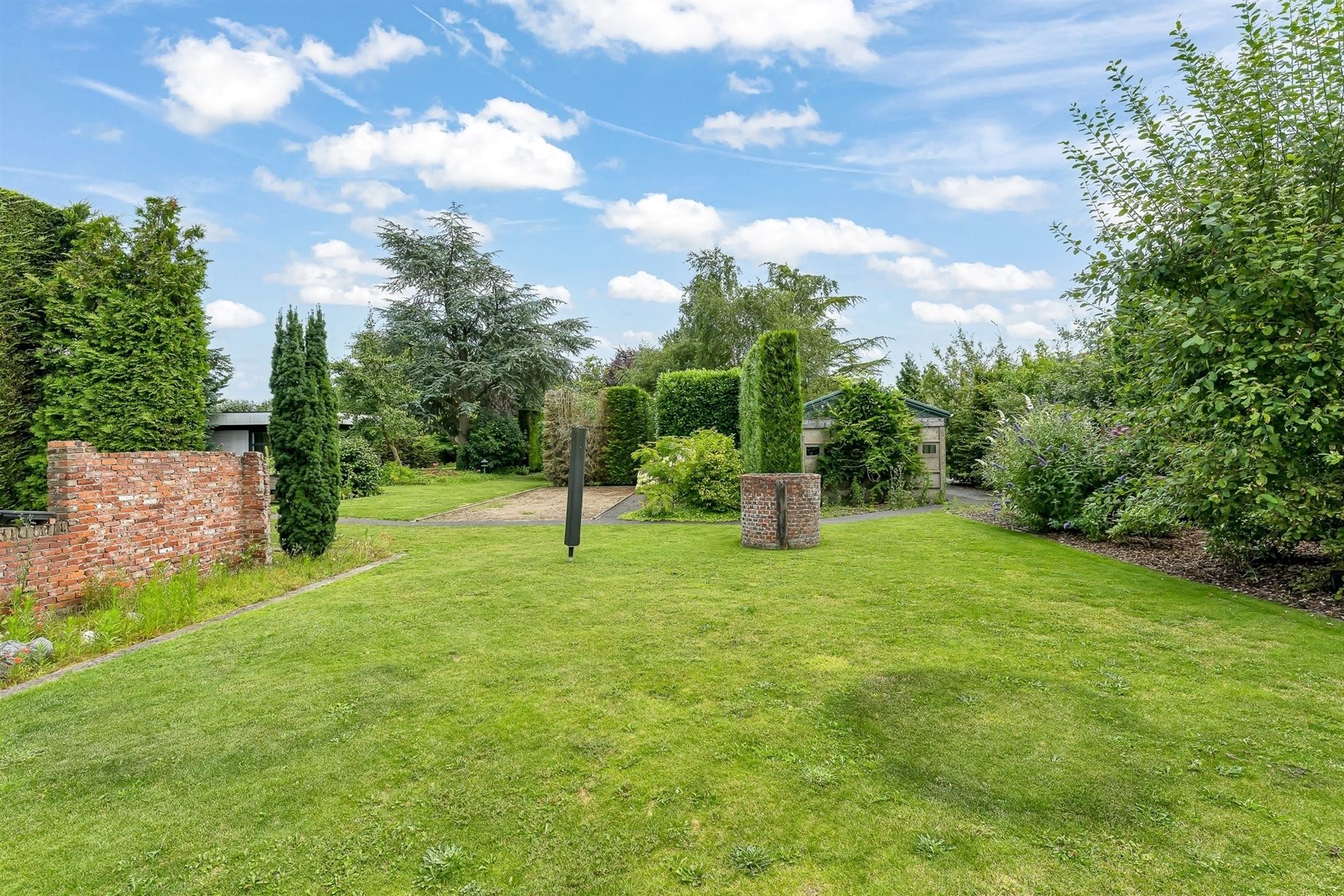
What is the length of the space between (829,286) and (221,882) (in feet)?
96.1

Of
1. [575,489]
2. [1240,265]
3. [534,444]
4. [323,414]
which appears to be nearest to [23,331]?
[323,414]

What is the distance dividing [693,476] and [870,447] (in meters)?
3.88

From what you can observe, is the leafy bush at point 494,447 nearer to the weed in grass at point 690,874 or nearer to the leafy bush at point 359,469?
the leafy bush at point 359,469

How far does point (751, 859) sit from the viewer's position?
2164 millimetres

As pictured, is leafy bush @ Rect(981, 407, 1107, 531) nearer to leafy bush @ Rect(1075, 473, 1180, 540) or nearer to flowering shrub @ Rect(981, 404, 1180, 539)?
flowering shrub @ Rect(981, 404, 1180, 539)

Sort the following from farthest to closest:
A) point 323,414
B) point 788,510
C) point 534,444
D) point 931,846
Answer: point 534,444, point 788,510, point 323,414, point 931,846

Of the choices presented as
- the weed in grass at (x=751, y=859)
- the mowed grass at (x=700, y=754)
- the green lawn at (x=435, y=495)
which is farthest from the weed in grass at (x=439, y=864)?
the green lawn at (x=435, y=495)

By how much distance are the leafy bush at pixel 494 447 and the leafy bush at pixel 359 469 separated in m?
6.97

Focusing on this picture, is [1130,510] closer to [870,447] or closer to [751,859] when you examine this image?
[870,447]

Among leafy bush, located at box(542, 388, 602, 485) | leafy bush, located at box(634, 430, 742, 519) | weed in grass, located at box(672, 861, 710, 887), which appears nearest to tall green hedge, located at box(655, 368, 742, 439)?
leafy bush, located at box(542, 388, 602, 485)

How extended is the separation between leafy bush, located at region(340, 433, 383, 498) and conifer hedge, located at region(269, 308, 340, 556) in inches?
423

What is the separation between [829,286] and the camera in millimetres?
28516

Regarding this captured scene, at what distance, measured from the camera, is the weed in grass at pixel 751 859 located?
2.11 meters

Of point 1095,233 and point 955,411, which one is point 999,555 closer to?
point 1095,233
